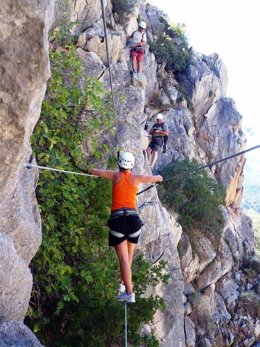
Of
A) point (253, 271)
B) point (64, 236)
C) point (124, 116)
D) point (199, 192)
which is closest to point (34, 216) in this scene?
point (64, 236)

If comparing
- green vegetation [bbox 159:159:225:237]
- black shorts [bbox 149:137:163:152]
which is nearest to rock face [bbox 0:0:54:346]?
black shorts [bbox 149:137:163:152]

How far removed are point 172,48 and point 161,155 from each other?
904 cm

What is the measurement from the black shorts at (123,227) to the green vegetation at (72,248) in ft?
4.65

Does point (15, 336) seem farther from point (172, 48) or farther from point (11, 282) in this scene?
point (172, 48)

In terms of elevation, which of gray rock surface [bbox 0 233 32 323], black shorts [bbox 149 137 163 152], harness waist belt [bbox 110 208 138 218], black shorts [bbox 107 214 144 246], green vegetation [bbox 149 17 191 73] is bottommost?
gray rock surface [bbox 0 233 32 323]

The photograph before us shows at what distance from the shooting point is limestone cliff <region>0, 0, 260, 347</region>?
426 centimetres

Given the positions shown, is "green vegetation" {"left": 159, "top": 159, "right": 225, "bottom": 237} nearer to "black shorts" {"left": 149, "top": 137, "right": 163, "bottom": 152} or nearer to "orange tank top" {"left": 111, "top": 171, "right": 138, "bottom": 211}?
"black shorts" {"left": 149, "top": 137, "right": 163, "bottom": 152}

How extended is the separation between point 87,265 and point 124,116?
5.12 metres

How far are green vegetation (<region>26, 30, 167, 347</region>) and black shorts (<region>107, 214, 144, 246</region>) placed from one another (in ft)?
4.65

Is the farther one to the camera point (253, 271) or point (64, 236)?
point (253, 271)

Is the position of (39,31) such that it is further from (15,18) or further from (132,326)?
(132,326)

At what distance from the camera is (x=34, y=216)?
6410 mm

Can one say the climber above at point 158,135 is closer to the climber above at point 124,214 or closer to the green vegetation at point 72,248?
the green vegetation at point 72,248

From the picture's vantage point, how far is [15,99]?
13.9ft
